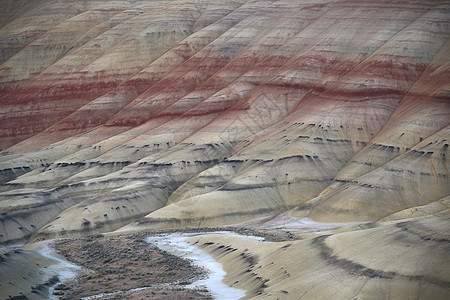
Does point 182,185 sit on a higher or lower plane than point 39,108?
lower

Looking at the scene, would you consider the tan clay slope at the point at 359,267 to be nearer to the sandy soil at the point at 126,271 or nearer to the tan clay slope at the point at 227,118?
the sandy soil at the point at 126,271

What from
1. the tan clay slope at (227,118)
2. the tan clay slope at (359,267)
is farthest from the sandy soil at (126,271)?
the tan clay slope at (227,118)

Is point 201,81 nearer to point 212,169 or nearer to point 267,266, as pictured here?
point 212,169

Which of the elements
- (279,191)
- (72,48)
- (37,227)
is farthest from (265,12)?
(37,227)

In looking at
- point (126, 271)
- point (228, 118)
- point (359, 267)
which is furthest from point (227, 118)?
point (359, 267)

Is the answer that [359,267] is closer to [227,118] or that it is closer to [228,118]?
[228,118]

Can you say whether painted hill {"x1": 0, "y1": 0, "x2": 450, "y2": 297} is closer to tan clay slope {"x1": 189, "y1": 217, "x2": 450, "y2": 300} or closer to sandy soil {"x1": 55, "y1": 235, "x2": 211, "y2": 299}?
tan clay slope {"x1": 189, "y1": 217, "x2": 450, "y2": 300}

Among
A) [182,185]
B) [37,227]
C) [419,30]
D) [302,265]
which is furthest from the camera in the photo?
[419,30]

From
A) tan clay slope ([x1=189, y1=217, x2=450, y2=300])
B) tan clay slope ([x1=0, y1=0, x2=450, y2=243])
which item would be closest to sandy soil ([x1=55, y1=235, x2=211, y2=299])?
tan clay slope ([x1=189, y1=217, x2=450, y2=300])
